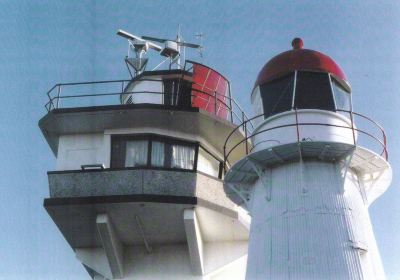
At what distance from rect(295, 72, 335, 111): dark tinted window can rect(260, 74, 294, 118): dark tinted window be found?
22 cm

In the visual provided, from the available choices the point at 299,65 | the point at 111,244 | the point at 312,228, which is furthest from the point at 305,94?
the point at 111,244

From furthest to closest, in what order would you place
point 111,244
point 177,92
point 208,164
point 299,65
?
point 177,92
point 208,164
point 111,244
point 299,65

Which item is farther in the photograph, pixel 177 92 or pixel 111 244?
pixel 177 92

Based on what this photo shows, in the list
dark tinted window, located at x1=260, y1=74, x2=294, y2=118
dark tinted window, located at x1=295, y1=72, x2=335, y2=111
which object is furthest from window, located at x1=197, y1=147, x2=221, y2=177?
dark tinted window, located at x1=295, y1=72, x2=335, y2=111

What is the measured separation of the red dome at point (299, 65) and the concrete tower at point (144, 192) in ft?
13.7

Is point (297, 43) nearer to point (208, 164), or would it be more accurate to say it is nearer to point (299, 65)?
point (299, 65)

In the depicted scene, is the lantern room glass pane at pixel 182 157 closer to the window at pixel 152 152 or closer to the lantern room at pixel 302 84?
the window at pixel 152 152

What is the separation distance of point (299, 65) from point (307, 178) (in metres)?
3.21

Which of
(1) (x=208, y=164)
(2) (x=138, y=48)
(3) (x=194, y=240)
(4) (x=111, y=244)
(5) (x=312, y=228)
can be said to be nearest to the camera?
(5) (x=312, y=228)

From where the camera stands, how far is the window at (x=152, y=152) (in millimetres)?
19188

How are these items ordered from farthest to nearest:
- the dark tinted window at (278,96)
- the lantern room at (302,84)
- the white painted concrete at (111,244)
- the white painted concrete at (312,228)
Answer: the white painted concrete at (111,244), the dark tinted window at (278,96), the lantern room at (302,84), the white painted concrete at (312,228)

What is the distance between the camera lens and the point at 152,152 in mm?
19297

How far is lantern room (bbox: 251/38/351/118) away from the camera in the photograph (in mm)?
14789

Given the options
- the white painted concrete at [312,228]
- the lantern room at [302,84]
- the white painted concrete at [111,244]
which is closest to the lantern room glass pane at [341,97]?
the lantern room at [302,84]
